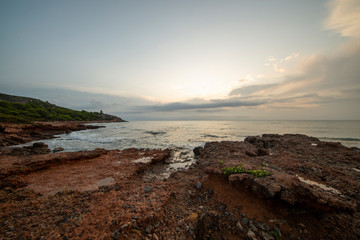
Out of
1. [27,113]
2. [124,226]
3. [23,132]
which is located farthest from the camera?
[27,113]

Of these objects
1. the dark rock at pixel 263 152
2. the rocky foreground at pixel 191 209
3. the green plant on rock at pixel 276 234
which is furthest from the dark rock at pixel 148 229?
the dark rock at pixel 263 152

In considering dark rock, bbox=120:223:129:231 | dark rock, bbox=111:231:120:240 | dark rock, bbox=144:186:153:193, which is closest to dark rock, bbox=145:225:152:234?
dark rock, bbox=120:223:129:231

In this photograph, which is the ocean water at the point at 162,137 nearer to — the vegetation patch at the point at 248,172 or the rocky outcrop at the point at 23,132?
the rocky outcrop at the point at 23,132

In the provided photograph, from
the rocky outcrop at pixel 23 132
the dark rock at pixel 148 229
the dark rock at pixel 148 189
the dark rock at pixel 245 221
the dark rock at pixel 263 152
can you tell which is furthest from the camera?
the rocky outcrop at pixel 23 132

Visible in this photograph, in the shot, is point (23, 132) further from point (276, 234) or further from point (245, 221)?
point (276, 234)

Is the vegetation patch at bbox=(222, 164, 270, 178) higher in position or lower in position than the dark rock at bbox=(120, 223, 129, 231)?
higher

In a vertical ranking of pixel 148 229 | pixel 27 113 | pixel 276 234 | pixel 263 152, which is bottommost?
pixel 263 152

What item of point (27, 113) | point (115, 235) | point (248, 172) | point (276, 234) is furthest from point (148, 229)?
point (27, 113)

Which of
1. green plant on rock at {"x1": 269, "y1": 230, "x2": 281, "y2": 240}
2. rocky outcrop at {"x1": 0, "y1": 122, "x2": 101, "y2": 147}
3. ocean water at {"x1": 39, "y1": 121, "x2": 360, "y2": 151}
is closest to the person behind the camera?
green plant on rock at {"x1": 269, "y1": 230, "x2": 281, "y2": 240}

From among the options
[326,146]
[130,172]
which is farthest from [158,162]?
[326,146]

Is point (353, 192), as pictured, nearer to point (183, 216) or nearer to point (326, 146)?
point (183, 216)

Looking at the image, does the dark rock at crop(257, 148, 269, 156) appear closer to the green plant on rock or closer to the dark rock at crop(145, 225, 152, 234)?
the green plant on rock

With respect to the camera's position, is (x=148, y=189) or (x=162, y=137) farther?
(x=162, y=137)

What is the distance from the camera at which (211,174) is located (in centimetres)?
708
